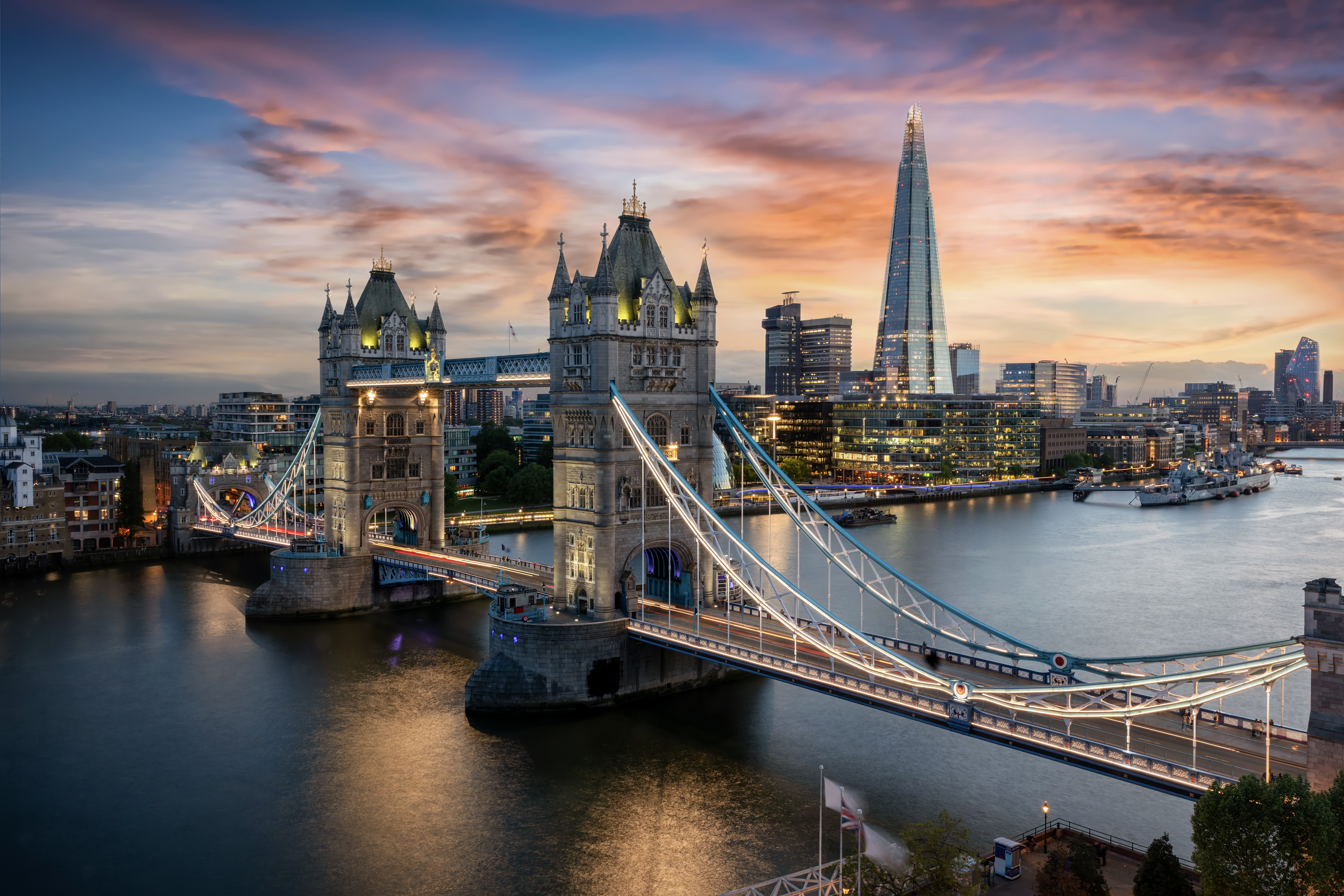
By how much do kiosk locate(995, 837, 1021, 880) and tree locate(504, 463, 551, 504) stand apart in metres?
96.3

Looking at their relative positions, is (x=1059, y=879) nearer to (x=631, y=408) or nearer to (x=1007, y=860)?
(x=1007, y=860)

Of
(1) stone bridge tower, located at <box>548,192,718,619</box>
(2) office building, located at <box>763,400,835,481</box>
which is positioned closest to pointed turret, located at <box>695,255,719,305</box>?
(1) stone bridge tower, located at <box>548,192,718,619</box>

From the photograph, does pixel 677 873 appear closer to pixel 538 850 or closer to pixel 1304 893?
pixel 538 850

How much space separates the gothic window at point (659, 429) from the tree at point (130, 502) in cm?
6443

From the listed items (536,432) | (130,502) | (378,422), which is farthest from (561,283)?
(536,432)

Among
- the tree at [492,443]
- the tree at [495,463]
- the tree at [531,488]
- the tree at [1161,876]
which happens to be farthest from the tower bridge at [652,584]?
the tree at [492,443]

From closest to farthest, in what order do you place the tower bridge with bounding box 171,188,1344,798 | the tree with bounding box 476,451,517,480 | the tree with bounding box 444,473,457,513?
the tower bridge with bounding box 171,188,1344,798, the tree with bounding box 444,473,457,513, the tree with bounding box 476,451,517,480

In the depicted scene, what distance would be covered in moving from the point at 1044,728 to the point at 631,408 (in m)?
23.5

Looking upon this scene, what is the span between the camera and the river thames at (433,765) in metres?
30.5

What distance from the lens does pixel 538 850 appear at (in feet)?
102

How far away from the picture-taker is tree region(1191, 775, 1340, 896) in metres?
20.0

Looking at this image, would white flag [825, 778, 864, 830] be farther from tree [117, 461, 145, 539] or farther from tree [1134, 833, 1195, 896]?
tree [117, 461, 145, 539]

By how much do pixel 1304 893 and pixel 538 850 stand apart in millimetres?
20799

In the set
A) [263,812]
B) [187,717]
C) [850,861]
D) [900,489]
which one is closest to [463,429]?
[900,489]
